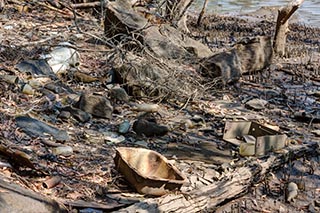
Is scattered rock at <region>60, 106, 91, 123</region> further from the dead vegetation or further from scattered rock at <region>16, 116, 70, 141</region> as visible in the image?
scattered rock at <region>16, 116, 70, 141</region>

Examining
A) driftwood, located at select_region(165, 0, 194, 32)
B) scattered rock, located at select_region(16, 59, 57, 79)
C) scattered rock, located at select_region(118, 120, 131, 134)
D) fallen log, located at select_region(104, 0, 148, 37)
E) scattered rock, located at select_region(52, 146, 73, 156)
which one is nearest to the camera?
scattered rock, located at select_region(52, 146, 73, 156)

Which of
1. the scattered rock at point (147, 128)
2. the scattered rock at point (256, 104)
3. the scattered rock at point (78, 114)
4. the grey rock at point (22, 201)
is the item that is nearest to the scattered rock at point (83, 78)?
the scattered rock at point (78, 114)

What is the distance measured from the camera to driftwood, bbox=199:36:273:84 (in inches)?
272

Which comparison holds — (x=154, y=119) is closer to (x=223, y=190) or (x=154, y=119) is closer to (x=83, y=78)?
(x=83, y=78)

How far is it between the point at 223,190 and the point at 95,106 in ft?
6.41

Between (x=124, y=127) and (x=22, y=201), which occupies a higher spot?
(x=22, y=201)

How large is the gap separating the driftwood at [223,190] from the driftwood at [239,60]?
228 cm

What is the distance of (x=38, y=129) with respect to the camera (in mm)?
4633

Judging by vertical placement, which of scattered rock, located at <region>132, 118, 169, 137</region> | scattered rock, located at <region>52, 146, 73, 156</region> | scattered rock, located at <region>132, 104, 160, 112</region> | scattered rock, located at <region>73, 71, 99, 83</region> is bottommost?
scattered rock, located at <region>73, 71, 99, 83</region>

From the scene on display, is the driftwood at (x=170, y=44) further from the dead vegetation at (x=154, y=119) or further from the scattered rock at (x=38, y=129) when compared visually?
the scattered rock at (x=38, y=129)

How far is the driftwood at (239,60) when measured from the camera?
22.7 feet

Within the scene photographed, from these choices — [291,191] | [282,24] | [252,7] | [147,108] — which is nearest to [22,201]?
[291,191]

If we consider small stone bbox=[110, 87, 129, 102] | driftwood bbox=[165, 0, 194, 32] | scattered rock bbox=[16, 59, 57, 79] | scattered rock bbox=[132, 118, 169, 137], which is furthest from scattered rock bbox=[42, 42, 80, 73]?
driftwood bbox=[165, 0, 194, 32]

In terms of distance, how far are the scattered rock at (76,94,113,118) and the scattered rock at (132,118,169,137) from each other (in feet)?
1.43
